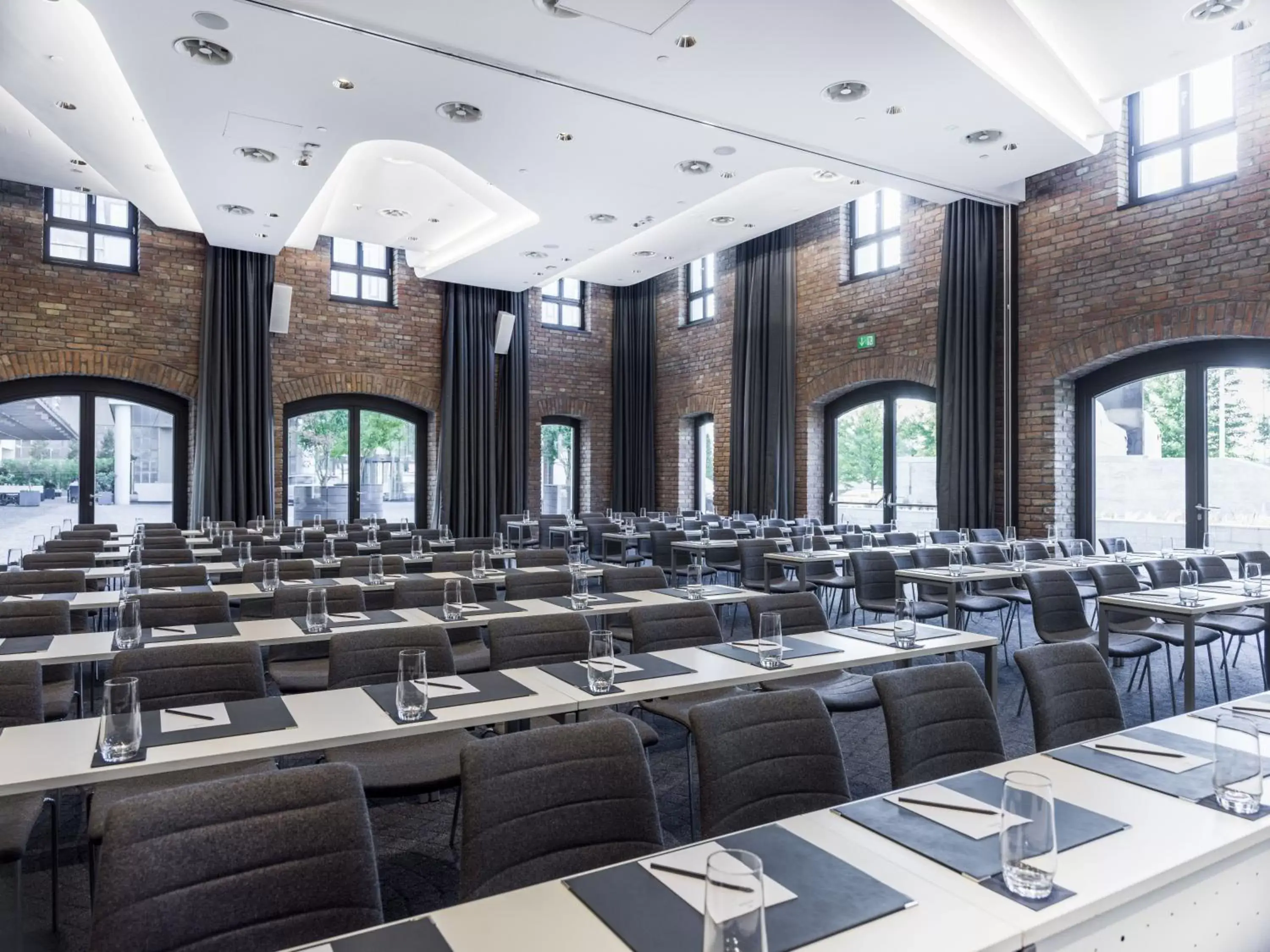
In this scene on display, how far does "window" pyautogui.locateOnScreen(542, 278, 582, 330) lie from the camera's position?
1561cm

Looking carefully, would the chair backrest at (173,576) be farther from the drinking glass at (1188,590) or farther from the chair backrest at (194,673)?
the drinking glass at (1188,590)

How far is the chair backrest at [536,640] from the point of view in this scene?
364 cm

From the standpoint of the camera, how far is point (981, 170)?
28.8 ft

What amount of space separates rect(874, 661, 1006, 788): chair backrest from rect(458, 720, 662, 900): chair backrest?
0.84 meters

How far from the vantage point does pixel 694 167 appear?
869 cm

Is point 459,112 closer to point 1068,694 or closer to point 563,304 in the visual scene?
point 1068,694

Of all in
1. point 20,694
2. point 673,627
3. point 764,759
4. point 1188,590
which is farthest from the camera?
point 1188,590

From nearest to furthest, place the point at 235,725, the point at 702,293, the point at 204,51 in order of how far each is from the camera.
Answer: the point at 235,725, the point at 204,51, the point at 702,293

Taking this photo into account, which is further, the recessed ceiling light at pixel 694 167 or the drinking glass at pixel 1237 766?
A: the recessed ceiling light at pixel 694 167

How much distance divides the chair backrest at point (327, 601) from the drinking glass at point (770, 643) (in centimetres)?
229

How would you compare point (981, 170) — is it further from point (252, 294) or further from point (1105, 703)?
point (252, 294)

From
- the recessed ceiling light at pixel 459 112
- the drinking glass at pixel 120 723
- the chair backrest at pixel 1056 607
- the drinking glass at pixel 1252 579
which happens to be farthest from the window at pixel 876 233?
the drinking glass at pixel 120 723

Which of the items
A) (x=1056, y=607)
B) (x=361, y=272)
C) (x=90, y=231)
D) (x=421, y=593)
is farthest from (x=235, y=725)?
(x=361, y=272)

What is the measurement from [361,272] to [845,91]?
906 centimetres
